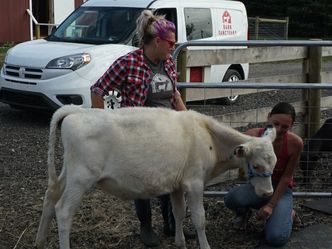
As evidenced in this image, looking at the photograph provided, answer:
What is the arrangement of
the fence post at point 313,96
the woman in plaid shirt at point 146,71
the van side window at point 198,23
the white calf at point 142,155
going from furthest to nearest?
the van side window at point 198,23, the fence post at point 313,96, the woman in plaid shirt at point 146,71, the white calf at point 142,155

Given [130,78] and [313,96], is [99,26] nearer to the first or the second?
[313,96]

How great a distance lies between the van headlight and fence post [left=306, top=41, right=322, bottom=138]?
11.4 ft

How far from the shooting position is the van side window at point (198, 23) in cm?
1164

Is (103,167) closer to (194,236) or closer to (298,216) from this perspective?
(194,236)

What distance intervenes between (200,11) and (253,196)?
7.27m

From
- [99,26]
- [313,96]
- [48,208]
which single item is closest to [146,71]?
[48,208]

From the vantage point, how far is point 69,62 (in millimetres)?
9484

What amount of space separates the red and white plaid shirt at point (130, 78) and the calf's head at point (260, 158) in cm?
84

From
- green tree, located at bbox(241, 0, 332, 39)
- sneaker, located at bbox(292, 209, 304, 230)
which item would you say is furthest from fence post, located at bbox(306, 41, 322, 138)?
green tree, located at bbox(241, 0, 332, 39)

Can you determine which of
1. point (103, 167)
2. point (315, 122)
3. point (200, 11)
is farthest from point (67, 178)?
point (200, 11)

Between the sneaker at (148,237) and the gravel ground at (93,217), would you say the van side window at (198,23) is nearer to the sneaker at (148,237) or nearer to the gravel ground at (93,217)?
the gravel ground at (93,217)

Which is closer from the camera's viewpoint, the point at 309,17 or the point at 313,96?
the point at 313,96

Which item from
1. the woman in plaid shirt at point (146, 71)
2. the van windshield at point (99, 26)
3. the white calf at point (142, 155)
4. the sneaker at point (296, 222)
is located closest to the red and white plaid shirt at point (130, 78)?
the woman in plaid shirt at point (146, 71)

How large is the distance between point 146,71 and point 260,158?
1.05 m
